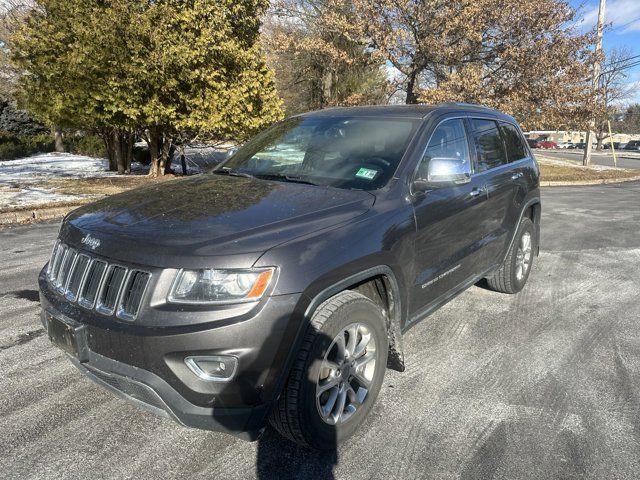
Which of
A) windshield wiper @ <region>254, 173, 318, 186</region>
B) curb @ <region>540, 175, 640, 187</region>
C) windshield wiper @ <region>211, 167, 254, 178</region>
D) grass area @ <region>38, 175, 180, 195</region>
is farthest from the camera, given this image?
curb @ <region>540, 175, 640, 187</region>

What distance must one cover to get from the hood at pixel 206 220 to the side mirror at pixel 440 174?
1.49 feet

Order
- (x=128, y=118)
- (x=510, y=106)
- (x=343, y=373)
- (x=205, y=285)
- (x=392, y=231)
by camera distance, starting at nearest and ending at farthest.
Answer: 1. (x=205, y=285)
2. (x=343, y=373)
3. (x=392, y=231)
4. (x=128, y=118)
5. (x=510, y=106)

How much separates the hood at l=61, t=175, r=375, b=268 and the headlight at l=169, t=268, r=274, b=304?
0.05m

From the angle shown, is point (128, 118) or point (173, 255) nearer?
point (173, 255)

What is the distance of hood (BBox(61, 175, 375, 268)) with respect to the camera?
7.12ft

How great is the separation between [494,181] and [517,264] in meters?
1.18

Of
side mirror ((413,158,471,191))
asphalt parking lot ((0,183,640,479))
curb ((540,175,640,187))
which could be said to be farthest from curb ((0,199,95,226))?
curb ((540,175,640,187))

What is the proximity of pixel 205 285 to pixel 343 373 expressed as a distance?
918mm

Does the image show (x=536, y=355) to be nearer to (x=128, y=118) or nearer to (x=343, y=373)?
(x=343, y=373)

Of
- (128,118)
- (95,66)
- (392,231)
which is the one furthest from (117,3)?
(392,231)

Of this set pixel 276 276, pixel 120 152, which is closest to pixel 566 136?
pixel 120 152

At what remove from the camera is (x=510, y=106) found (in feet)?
54.1

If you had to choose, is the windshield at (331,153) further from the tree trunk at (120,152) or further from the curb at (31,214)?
the tree trunk at (120,152)

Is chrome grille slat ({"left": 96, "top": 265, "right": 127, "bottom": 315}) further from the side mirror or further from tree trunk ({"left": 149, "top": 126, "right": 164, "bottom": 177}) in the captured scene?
tree trunk ({"left": 149, "top": 126, "right": 164, "bottom": 177})
